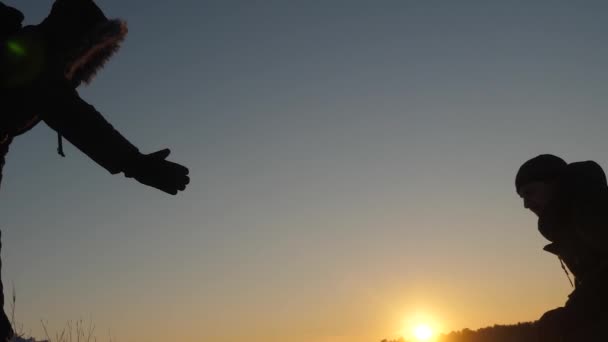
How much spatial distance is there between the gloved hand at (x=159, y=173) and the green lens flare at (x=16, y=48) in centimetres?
82

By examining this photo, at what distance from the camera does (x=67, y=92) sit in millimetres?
3143

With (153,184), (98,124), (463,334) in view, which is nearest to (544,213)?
(153,184)

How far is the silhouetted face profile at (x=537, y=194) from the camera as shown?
11.3 ft

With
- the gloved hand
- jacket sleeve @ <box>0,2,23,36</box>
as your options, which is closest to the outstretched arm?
the gloved hand

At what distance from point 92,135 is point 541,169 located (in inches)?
106

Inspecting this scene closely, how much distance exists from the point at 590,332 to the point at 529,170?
1031mm

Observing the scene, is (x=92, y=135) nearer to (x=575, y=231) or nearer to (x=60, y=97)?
(x=60, y=97)

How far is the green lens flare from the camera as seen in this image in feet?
9.64

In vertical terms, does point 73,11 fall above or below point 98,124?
above

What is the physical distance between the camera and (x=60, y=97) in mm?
3109

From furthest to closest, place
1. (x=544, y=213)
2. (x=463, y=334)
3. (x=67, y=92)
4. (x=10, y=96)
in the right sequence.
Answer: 1. (x=463, y=334)
2. (x=544, y=213)
3. (x=67, y=92)
4. (x=10, y=96)

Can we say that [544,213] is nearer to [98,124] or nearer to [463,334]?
[98,124]

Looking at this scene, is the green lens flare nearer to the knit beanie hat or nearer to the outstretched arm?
the outstretched arm

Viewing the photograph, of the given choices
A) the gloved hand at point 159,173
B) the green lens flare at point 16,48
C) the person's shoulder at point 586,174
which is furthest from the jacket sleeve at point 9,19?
the person's shoulder at point 586,174
